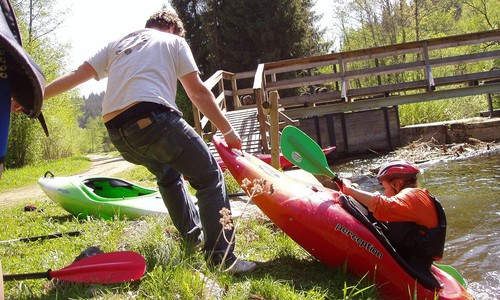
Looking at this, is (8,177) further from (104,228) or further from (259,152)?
(104,228)

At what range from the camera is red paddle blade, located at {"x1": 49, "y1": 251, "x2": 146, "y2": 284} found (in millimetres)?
2121

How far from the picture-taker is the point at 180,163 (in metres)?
2.38

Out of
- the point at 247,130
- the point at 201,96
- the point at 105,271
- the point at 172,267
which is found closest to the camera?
the point at 105,271

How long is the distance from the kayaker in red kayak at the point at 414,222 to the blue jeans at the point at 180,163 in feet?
3.07

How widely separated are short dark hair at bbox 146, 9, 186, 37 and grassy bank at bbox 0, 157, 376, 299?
1280 mm

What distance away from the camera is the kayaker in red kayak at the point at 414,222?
2586 millimetres

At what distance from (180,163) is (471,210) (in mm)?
4560

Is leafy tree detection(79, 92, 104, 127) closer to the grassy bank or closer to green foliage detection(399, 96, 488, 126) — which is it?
green foliage detection(399, 96, 488, 126)

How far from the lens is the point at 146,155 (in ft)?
8.08

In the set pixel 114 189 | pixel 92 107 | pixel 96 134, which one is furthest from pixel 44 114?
pixel 92 107

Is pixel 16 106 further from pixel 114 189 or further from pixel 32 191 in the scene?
pixel 32 191

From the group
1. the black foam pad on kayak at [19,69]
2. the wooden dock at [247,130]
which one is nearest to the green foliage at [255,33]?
the wooden dock at [247,130]

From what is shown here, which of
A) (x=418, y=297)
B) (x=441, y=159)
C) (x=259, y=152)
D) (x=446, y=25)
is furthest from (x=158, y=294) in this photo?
(x=446, y=25)

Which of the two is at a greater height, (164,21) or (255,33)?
(255,33)
